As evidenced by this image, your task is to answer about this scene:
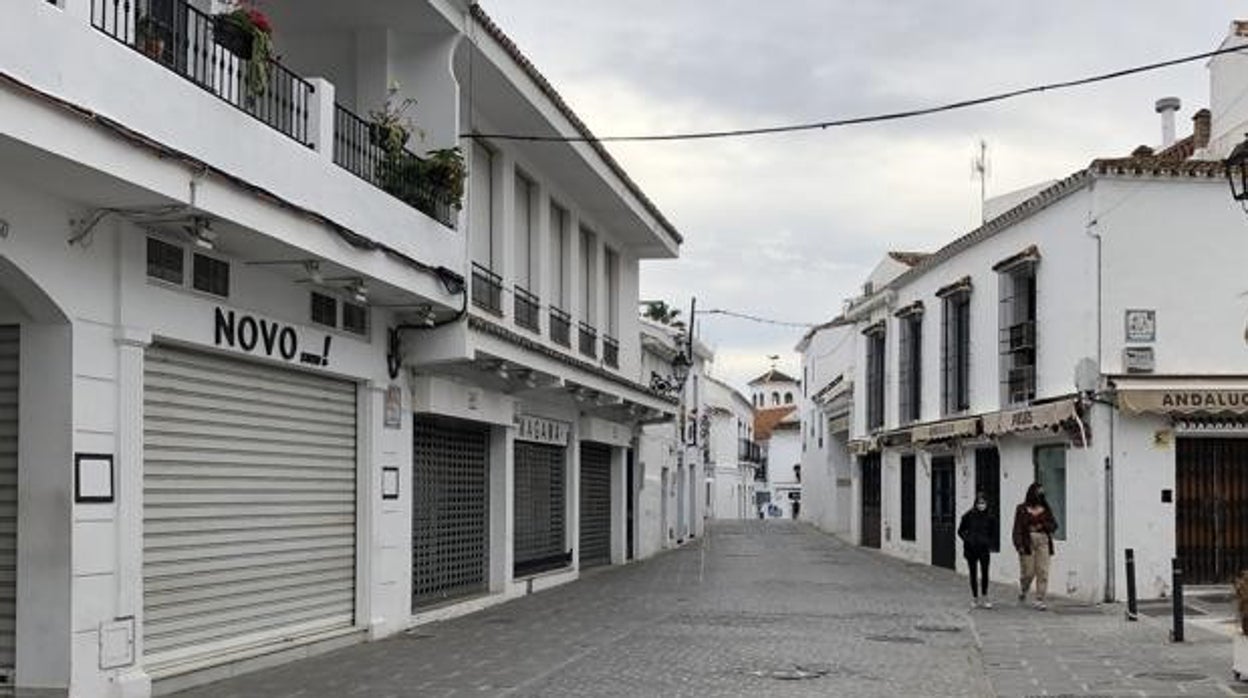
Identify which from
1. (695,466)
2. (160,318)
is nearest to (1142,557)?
(160,318)

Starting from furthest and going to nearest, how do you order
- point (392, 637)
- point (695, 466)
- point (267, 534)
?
point (695, 466)
point (392, 637)
point (267, 534)

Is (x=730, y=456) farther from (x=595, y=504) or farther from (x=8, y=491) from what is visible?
(x=8, y=491)

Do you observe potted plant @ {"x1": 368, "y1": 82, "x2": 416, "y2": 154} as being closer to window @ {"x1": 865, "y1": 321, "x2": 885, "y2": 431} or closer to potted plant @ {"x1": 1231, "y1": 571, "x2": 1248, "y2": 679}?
potted plant @ {"x1": 1231, "y1": 571, "x2": 1248, "y2": 679}

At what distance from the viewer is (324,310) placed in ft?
43.9

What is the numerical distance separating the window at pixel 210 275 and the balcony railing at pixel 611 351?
14450 millimetres

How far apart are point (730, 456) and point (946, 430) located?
154 feet

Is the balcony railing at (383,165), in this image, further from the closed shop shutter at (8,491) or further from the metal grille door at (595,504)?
the metal grille door at (595,504)

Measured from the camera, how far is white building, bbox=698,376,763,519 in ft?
220

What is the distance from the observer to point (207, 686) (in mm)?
11000

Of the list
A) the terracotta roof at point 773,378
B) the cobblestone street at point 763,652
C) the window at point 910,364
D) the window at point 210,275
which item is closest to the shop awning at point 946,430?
the window at point 910,364

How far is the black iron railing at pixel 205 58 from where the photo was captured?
959 centimetres

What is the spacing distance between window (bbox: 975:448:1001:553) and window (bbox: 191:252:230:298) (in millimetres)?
16012

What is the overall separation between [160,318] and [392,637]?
5.55 m

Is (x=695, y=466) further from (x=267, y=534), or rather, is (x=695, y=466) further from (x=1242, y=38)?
(x=267, y=534)
